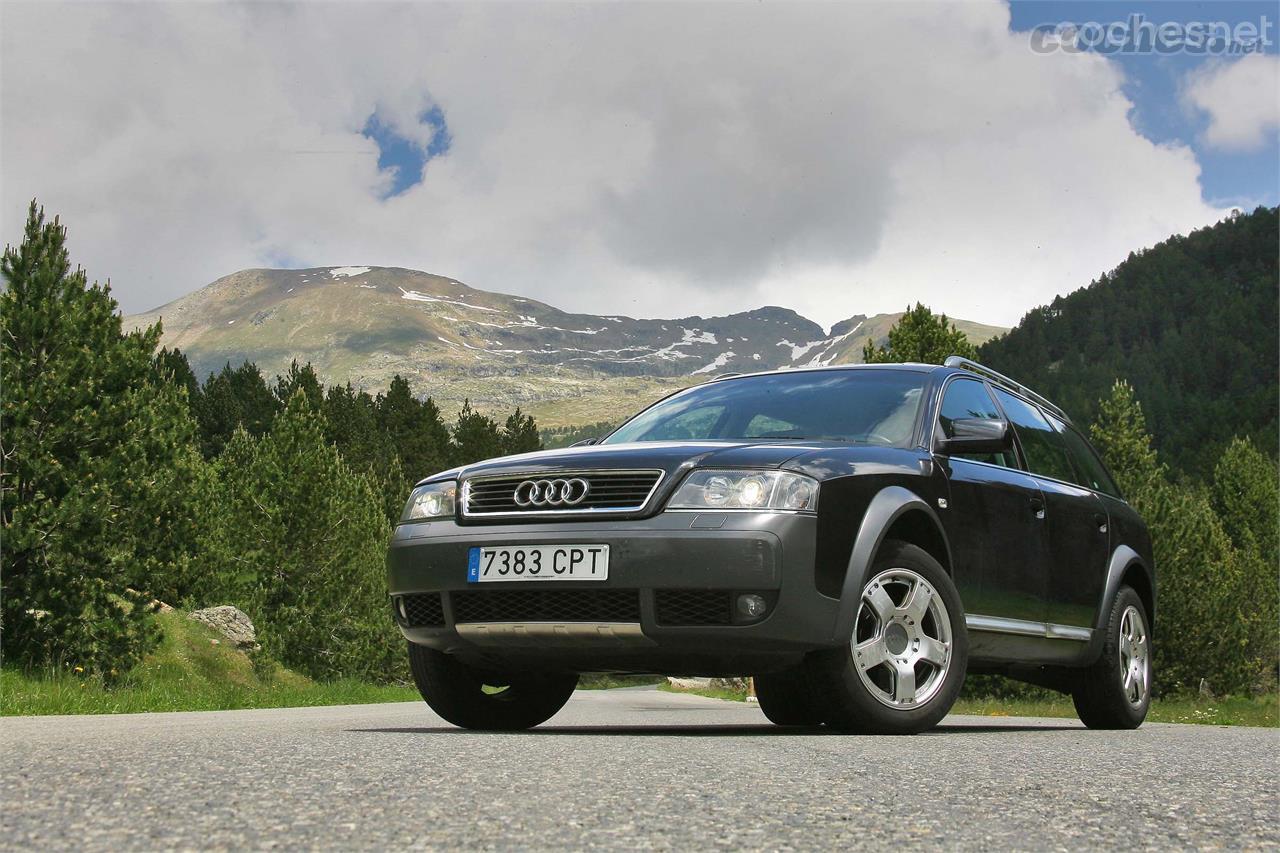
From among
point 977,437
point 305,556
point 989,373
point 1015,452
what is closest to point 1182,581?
point 305,556

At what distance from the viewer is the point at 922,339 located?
41.3 metres

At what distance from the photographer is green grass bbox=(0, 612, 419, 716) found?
1712cm

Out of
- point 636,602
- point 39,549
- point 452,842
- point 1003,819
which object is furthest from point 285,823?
point 39,549

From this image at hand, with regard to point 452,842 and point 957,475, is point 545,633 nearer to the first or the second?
point 957,475

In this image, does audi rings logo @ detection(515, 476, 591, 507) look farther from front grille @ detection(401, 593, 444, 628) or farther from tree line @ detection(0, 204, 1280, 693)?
tree line @ detection(0, 204, 1280, 693)

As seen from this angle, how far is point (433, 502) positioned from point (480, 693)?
1173 millimetres

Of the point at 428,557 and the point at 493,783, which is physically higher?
the point at 428,557

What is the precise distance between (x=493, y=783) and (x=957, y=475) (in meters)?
3.63

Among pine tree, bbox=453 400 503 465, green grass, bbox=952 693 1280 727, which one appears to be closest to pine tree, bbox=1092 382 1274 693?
green grass, bbox=952 693 1280 727

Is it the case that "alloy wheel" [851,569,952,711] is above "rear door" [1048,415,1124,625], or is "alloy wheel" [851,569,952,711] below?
below

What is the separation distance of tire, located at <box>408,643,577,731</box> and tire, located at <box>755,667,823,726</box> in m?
1.05

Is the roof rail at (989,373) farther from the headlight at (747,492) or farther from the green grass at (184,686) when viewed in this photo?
the green grass at (184,686)

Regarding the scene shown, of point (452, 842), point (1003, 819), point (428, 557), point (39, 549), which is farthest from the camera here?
point (39, 549)

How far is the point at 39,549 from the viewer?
26953mm
